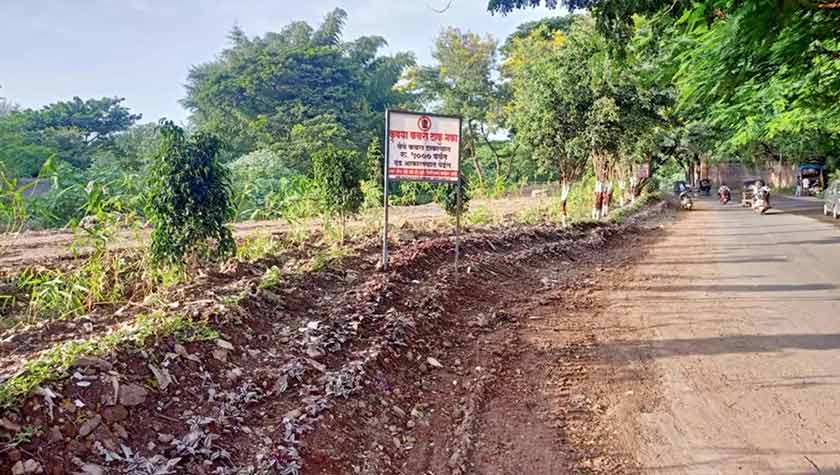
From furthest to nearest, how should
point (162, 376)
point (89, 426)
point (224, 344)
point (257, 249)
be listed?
point (257, 249)
point (224, 344)
point (162, 376)
point (89, 426)

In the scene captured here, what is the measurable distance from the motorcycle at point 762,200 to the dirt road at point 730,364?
16.5 meters

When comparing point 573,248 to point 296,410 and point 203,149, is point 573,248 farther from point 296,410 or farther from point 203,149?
point 296,410

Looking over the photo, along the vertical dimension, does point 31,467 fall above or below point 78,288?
below

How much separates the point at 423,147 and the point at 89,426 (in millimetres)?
5521

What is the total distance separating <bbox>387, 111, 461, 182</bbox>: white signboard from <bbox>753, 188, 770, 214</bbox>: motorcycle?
22.6m

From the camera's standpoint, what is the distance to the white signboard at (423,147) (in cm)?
750

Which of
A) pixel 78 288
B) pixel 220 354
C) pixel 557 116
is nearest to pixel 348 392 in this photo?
pixel 220 354

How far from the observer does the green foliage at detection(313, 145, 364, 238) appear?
32.6 ft

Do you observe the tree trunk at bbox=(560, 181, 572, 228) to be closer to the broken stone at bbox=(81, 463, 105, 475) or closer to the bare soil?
the bare soil

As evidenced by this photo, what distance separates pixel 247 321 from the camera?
4914mm

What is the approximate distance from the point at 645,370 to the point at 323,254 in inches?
182

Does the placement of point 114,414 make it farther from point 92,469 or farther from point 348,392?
point 348,392

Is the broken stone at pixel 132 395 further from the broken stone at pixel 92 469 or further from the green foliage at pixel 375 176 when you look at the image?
the green foliage at pixel 375 176

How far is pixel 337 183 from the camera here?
32.5 ft
